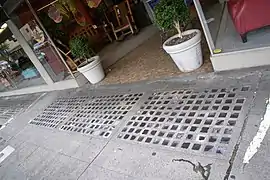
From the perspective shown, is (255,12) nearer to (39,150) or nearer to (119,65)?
(119,65)

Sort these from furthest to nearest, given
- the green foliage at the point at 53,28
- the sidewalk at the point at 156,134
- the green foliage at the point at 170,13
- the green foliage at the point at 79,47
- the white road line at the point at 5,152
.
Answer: the green foliage at the point at 53,28 < the green foliage at the point at 79,47 < the white road line at the point at 5,152 < the green foliage at the point at 170,13 < the sidewalk at the point at 156,134

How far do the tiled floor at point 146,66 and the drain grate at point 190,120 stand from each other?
0.76m

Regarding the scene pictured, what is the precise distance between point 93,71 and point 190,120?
125 inches

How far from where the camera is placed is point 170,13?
390 cm

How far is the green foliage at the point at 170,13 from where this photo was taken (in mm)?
3912

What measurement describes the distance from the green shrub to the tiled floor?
0.85 metres

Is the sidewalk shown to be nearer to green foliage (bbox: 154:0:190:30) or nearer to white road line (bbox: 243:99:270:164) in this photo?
white road line (bbox: 243:99:270:164)

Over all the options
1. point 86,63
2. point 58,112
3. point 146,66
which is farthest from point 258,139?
point 86,63

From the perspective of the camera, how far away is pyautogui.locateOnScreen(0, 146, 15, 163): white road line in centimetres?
489

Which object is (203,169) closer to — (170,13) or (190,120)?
(190,120)

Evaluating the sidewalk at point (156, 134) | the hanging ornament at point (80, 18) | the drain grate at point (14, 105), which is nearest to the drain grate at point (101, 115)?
the sidewalk at point (156, 134)

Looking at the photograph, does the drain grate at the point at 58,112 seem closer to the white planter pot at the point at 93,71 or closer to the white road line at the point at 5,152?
the white planter pot at the point at 93,71

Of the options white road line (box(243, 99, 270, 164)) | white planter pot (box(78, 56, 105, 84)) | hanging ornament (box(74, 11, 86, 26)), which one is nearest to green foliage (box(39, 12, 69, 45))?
hanging ornament (box(74, 11, 86, 26))

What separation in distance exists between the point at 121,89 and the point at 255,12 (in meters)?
2.62
